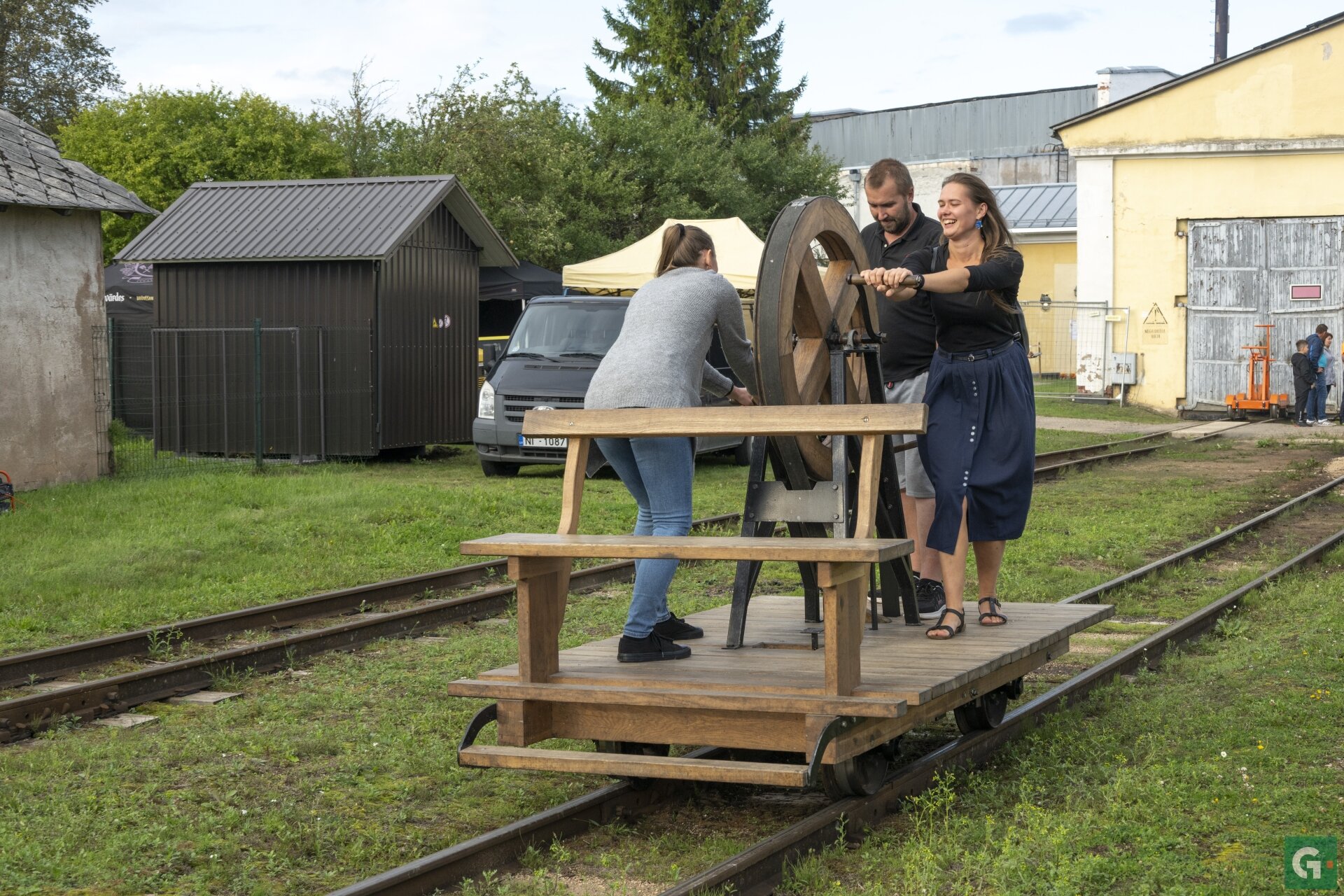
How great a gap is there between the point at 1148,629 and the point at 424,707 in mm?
4423

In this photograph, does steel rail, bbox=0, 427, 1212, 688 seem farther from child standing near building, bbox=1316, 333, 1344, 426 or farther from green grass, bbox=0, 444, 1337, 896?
child standing near building, bbox=1316, 333, 1344, 426

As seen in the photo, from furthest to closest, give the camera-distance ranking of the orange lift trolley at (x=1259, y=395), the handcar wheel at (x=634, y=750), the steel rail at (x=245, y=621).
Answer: the orange lift trolley at (x=1259, y=395) < the steel rail at (x=245, y=621) < the handcar wheel at (x=634, y=750)

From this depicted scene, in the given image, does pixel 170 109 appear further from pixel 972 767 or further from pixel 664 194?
pixel 972 767

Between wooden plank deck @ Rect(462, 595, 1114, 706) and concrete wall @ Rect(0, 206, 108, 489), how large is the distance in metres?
10.7

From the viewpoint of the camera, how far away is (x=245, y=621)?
353 inches

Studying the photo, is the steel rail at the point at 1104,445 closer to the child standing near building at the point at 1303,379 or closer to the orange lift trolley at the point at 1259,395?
the child standing near building at the point at 1303,379

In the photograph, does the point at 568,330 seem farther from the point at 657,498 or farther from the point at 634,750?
the point at 634,750

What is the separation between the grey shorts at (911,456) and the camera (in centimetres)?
643

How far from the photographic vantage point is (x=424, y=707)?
22.3 feet

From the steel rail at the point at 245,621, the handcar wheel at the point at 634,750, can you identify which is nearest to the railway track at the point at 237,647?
the steel rail at the point at 245,621

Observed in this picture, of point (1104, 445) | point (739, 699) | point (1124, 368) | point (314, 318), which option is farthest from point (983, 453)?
point (1124, 368)

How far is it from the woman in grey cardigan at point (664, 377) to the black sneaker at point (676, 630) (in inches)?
0.5

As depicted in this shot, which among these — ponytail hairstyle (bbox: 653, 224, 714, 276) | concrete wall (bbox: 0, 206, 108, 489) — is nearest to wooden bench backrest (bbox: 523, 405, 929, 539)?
ponytail hairstyle (bbox: 653, 224, 714, 276)

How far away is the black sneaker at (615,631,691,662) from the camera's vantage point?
18.1 ft
